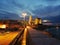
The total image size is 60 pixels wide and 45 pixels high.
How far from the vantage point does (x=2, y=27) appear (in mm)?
63844

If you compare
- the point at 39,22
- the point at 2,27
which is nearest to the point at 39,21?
the point at 39,22

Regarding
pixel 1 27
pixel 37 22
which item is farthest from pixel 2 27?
pixel 37 22

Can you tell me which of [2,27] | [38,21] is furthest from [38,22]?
[2,27]

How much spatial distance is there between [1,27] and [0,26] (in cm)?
69

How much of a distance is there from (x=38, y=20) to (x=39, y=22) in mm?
2012

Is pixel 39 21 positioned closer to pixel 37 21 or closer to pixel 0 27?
pixel 37 21

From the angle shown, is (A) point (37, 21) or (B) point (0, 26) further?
(A) point (37, 21)

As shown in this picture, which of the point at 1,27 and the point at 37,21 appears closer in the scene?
the point at 1,27

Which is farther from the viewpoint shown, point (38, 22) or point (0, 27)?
point (38, 22)

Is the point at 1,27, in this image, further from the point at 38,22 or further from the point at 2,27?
the point at 38,22

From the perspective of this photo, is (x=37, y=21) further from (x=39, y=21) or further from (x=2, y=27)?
(x=2, y=27)

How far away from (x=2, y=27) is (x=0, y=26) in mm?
1078

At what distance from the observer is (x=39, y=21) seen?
405 ft

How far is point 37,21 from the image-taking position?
399 ft
